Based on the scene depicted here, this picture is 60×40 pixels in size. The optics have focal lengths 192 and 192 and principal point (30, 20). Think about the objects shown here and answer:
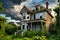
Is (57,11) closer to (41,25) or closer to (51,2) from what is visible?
(41,25)

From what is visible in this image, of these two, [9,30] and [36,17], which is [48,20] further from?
[9,30]

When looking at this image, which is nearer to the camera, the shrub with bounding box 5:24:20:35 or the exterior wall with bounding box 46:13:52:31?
the exterior wall with bounding box 46:13:52:31

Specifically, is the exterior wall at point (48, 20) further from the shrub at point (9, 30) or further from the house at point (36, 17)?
the shrub at point (9, 30)

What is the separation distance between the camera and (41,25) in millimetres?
33250

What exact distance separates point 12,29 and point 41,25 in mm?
9427

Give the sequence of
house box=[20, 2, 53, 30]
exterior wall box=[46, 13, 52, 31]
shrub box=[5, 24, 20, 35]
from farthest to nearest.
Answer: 1. shrub box=[5, 24, 20, 35]
2. exterior wall box=[46, 13, 52, 31]
3. house box=[20, 2, 53, 30]

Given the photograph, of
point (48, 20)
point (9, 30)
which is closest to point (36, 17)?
point (48, 20)

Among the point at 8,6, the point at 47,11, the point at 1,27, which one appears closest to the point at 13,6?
the point at 8,6

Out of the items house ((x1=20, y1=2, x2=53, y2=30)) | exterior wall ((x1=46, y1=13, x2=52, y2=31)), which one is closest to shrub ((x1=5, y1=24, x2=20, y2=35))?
house ((x1=20, y1=2, x2=53, y2=30))

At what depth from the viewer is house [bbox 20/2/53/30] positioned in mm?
34031

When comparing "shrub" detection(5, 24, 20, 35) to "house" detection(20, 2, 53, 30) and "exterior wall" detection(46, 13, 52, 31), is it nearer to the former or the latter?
"house" detection(20, 2, 53, 30)

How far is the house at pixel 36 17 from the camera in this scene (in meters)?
34.0

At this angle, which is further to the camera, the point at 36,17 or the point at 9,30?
the point at 9,30

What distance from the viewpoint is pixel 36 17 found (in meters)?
35.5
